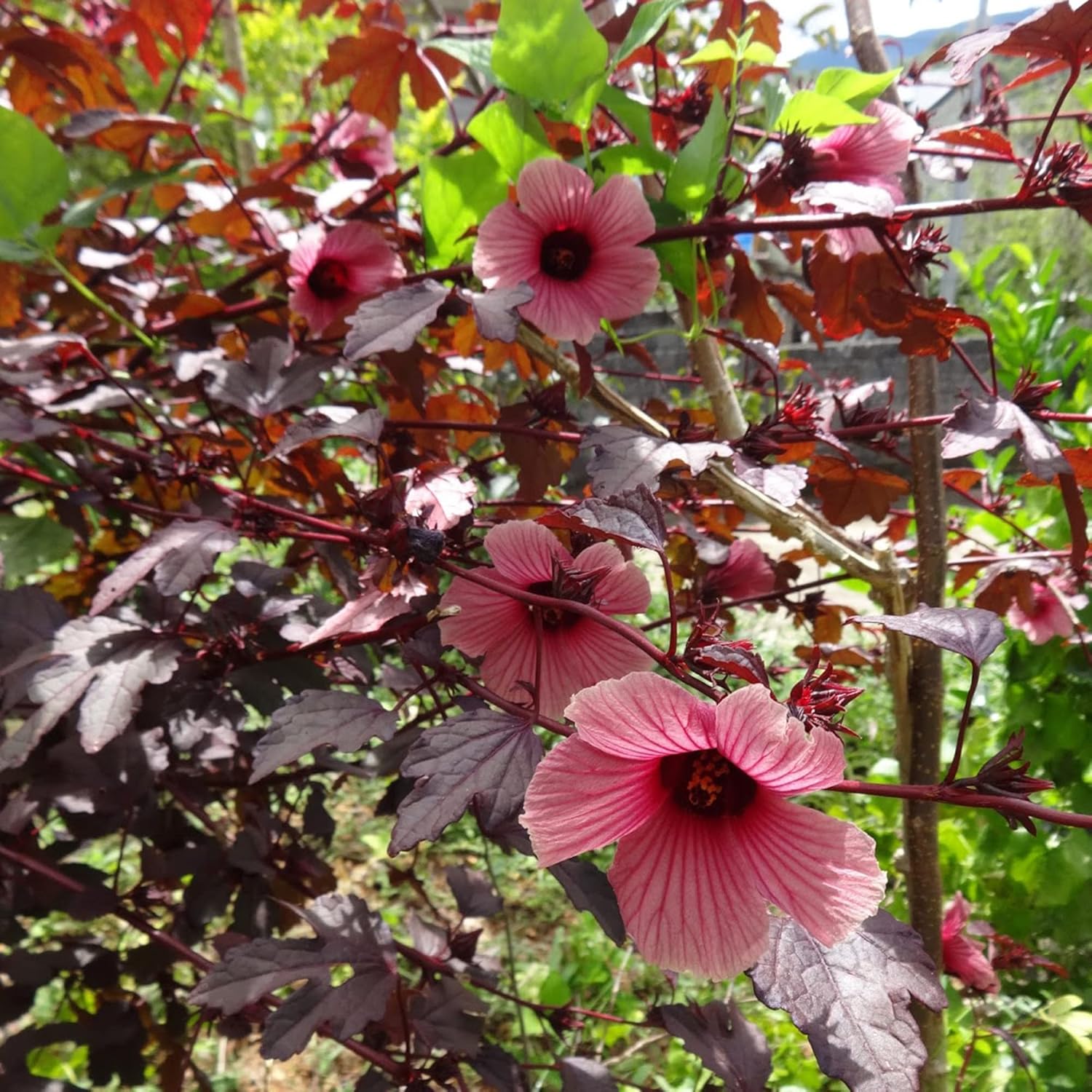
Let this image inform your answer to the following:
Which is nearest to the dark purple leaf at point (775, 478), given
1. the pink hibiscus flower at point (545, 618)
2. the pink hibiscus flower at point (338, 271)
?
the pink hibiscus flower at point (545, 618)

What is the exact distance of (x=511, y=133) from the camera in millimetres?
570

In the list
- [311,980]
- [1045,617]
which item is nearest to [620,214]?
[311,980]

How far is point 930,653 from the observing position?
683mm

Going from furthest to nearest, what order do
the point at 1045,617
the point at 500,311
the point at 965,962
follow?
1. the point at 1045,617
2. the point at 965,962
3. the point at 500,311

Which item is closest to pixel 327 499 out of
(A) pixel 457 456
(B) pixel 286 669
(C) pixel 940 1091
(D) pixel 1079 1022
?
(B) pixel 286 669

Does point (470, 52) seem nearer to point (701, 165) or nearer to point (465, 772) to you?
point (701, 165)

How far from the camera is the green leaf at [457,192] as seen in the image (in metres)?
0.58

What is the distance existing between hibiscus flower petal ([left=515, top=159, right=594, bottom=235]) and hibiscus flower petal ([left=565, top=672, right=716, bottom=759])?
0.37m

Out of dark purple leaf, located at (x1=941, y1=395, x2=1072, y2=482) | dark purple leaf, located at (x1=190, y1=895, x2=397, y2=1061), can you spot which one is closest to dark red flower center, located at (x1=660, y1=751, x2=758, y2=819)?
dark purple leaf, located at (x1=941, y1=395, x2=1072, y2=482)

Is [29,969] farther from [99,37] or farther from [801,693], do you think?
[99,37]

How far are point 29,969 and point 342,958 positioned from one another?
460mm

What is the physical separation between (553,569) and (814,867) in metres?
0.18

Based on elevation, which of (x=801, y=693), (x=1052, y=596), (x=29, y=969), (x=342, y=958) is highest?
(x=801, y=693)

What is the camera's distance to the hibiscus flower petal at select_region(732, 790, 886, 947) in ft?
1.07
